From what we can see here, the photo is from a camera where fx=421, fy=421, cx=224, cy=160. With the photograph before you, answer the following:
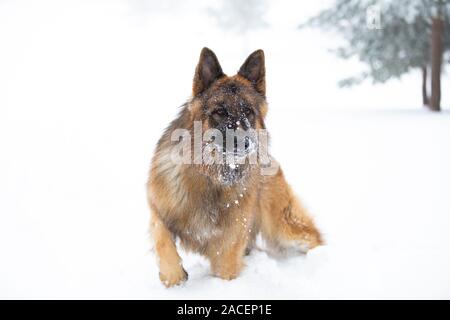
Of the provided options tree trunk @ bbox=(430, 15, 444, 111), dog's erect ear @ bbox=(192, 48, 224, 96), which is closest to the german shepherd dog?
dog's erect ear @ bbox=(192, 48, 224, 96)

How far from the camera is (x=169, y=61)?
1479 inches

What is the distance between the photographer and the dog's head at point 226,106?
12.9 ft

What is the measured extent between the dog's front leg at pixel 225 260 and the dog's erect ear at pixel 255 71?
5.30ft

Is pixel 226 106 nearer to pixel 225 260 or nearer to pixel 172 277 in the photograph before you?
pixel 225 260

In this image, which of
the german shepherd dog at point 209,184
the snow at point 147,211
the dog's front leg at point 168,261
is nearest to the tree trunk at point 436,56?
the snow at point 147,211

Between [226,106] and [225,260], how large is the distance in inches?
59.3

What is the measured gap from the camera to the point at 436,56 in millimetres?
13875

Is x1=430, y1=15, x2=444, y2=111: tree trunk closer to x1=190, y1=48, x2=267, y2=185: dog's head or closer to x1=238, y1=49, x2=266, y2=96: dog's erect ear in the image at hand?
x1=238, y1=49, x2=266, y2=96: dog's erect ear

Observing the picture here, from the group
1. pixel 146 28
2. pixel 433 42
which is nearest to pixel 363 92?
pixel 433 42

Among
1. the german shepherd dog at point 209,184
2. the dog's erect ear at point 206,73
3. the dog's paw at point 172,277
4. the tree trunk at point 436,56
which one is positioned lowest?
the dog's paw at point 172,277

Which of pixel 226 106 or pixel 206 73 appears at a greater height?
pixel 206 73
